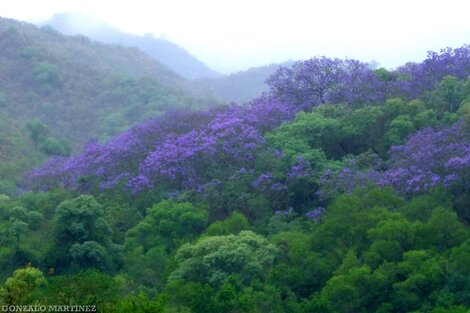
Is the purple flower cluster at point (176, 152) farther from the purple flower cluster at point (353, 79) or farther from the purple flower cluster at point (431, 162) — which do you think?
the purple flower cluster at point (431, 162)

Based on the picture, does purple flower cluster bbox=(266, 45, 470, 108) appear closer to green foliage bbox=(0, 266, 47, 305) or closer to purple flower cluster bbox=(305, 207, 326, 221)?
purple flower cluster bbox=(305, 207, 326, 221)

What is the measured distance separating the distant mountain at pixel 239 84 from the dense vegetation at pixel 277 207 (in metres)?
46.8

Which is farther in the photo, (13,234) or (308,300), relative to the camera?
(13,234)

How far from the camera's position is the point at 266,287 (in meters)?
19.5

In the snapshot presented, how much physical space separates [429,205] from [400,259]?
85.6 inches

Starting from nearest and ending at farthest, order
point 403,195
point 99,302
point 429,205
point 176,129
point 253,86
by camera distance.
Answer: point 99,302 < point 429,205 < point 403,195 < point 176,129 < point 253,86

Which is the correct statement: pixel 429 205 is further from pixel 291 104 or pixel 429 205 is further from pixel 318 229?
pixel 291 104

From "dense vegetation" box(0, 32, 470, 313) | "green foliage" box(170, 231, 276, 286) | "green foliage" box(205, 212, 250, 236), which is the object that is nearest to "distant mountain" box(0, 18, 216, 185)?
"dense vegetation" box(0, 32, 470, 313)

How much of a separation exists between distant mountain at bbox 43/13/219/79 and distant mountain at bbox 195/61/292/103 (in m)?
19.1

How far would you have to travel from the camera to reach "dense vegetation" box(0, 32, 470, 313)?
1878 cm

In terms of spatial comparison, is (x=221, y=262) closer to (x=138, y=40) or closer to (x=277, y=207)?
(x=277, y=207)

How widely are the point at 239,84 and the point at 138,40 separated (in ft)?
105

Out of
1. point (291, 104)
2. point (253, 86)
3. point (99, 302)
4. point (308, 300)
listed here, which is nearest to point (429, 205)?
point (308, 300)

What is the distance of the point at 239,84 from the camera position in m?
85.3
